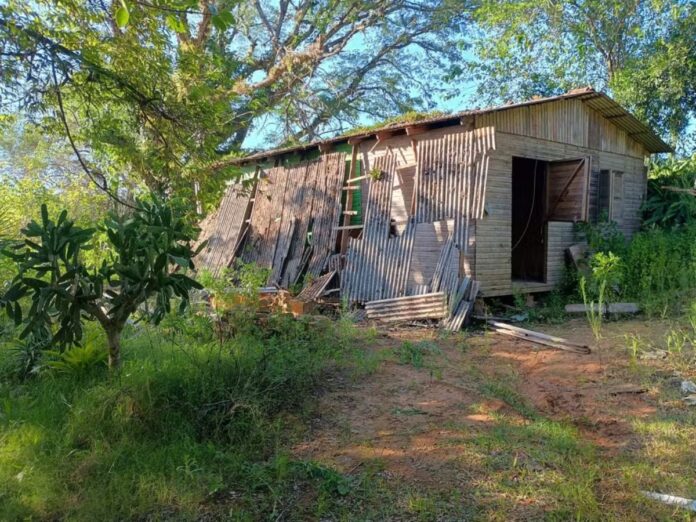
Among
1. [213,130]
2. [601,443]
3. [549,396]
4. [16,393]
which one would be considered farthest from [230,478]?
[213,130]

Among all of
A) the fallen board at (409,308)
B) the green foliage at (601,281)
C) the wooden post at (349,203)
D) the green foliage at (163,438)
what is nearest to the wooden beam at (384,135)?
the wooden post at (349,203)

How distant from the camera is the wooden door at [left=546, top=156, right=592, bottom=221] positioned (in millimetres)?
9555

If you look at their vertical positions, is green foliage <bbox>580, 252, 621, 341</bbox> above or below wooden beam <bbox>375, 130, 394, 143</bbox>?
below

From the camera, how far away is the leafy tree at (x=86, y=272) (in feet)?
12.7

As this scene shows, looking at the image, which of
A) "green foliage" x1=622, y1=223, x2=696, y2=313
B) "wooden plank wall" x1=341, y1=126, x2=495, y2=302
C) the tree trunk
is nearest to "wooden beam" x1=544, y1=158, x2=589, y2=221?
"green foliage" x1=622, y1=223, x2=696, y2=313

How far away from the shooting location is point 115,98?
515 cm

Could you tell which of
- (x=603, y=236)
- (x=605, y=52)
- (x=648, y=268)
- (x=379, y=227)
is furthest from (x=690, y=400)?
(x=605, y=52)

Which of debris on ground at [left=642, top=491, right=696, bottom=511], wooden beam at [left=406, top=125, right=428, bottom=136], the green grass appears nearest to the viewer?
debris on ground at [left=642, top=491, right=696, bottom=511]

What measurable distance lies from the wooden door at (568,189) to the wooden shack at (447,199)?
Answer: 0.02 meters

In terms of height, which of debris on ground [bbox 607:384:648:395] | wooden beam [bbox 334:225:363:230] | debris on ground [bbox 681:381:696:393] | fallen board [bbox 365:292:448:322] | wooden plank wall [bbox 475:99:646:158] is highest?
wooden plank wall [bbox 475:99:646:158]

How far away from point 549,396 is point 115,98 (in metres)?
5.06

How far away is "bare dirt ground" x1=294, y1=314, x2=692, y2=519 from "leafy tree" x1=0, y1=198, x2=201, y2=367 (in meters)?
1.72

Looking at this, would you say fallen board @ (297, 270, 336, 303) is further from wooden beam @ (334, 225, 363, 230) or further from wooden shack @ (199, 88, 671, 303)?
wooden beam @ (334, 225, 363, 230)

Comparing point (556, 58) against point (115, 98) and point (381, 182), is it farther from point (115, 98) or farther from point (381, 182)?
point (115, 98)
